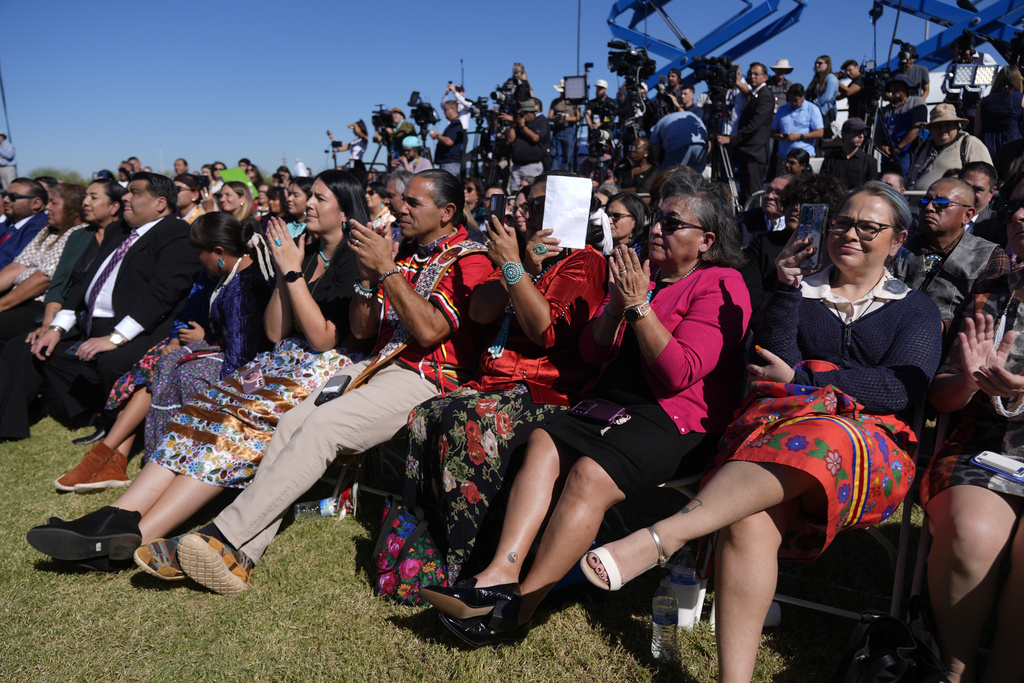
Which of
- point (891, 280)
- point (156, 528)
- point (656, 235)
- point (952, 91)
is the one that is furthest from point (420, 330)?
point (952, 91)

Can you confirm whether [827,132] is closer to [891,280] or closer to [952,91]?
[952,91]

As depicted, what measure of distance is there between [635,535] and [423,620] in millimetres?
1030

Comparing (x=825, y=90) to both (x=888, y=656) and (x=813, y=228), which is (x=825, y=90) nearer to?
(x=813, y=228)

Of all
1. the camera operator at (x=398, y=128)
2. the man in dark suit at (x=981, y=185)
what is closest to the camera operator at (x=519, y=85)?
the camera operator at (x=398, y=128)

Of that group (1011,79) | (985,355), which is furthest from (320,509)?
(1011,79)

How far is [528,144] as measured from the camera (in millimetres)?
8336

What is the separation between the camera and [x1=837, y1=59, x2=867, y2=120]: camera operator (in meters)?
8.00

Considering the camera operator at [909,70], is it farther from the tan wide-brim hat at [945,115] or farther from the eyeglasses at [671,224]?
the eyeglasses at [671,224]

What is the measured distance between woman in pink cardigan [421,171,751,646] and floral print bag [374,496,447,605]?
0.42 m

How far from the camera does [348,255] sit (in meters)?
3.66

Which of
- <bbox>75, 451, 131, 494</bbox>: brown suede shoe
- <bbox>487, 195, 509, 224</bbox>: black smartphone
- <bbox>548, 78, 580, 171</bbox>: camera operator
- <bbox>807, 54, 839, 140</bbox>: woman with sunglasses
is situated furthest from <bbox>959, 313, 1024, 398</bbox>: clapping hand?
<bbox>548, 78, 580, 171</bbox>: camera operator

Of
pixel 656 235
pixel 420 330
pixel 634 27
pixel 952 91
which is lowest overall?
pixel 420 330

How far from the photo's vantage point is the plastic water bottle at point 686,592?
2373mm

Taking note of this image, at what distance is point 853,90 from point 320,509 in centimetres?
834
